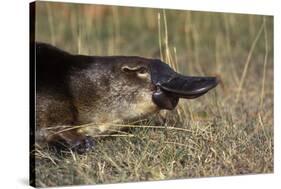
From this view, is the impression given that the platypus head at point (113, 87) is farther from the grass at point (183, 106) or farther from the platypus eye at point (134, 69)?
the grass at point (183, 106)

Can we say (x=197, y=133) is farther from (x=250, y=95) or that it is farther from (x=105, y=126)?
(x=250, y=95)

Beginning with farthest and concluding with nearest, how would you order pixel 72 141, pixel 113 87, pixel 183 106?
pixel 183 106 → pixel 113 87 → pixel 72 141

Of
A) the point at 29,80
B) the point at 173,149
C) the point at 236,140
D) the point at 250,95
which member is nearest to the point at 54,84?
the point at 29,80

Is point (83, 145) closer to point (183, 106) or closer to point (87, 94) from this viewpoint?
point (87, 94)

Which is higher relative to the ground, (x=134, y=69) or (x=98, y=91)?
(x=134, y=69)

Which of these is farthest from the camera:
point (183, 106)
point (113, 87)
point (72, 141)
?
point (183, 106)

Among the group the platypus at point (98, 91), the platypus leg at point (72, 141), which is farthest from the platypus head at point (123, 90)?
the platypus leg at point (72, 141)

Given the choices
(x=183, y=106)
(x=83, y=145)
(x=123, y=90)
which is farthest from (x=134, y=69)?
(x=183, y=106)
